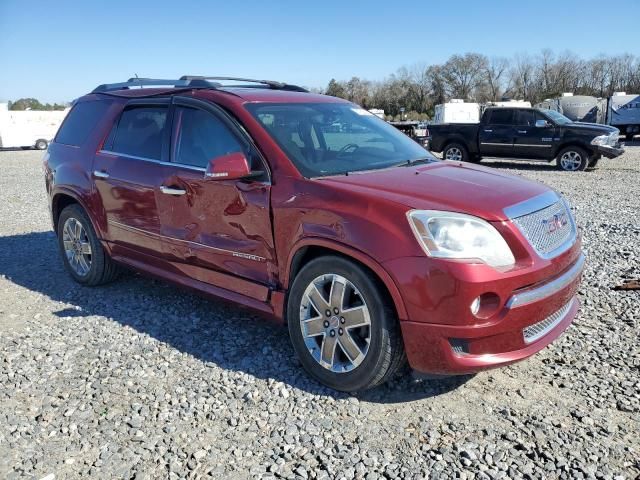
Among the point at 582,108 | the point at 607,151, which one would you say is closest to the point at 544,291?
the point at 607,151

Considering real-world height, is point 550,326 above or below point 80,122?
below

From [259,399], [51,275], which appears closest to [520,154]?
[51,275]

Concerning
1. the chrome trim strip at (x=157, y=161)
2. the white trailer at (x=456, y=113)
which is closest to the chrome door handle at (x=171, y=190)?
the chrome trim strip at (x=157, y=161)

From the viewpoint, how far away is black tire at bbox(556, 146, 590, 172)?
1548 cm

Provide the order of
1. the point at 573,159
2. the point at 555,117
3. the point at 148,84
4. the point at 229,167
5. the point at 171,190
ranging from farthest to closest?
the point at 555,117
the point at 573,159
the point at 148,84
the point at 171,190
the point at 229,167

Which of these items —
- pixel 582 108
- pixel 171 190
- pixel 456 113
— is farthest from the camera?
pixel 456 113

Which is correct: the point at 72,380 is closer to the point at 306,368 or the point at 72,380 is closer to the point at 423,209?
the point at 306,368

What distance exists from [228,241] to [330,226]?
3.11 ft

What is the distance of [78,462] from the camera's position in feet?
8.96

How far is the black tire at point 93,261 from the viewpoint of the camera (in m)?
5.24

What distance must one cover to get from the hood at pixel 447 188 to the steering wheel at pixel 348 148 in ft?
1.26

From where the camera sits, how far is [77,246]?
18.0 feet

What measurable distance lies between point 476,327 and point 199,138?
2.43 m

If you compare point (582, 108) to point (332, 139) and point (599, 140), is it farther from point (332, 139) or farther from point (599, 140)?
point (332, 139)
